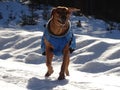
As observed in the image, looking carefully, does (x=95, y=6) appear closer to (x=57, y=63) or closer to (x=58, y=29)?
(x=57, y=63)

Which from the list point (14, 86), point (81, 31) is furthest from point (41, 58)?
point (81, 31)

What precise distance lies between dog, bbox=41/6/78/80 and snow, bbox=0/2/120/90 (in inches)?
12.9

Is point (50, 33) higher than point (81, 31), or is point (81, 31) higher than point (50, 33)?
point (50, 33)

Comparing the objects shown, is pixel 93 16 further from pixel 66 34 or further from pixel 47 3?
pixel 66 34

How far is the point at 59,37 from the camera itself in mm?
6789

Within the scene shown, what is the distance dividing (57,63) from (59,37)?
1.59 m

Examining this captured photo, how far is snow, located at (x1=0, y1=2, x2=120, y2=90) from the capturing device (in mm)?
6254

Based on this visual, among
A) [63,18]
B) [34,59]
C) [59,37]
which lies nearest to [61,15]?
[63,18]

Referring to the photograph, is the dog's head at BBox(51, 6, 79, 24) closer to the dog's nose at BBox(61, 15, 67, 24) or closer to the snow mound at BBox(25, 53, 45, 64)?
the dog's nose at BBox(61, 15, 67, 24)

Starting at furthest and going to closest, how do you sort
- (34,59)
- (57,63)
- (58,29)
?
(34,59)
(57,63)
(58,29)

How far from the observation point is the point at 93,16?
560 inches

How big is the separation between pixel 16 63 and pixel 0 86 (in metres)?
2.24

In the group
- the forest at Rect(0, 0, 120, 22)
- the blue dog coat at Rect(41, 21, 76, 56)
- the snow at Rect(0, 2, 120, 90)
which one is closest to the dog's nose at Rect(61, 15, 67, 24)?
the blue dog coat at Rect(41, 21, 76, 56)

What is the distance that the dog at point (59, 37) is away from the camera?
6.64 metres
